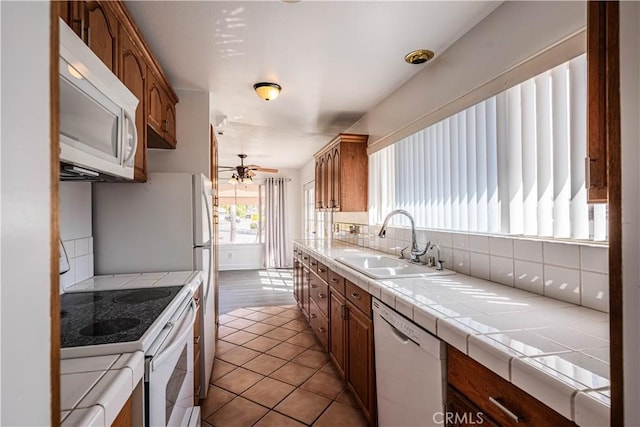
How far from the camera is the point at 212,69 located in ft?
7.70

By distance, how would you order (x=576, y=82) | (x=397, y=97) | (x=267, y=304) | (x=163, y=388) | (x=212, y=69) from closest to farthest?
(x=163, y=388) → (x=576, y=82) → (x=212, y=69) → (x=397, y=97) → (x=267, y=304)

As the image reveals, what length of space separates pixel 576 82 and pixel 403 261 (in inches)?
59.8

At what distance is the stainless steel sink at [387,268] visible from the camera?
1.90m

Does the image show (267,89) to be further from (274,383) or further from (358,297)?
(274,383)

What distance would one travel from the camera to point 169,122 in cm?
249

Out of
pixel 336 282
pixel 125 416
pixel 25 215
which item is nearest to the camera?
pixel 25 215

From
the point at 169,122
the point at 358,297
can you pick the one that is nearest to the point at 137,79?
the point at 169,122

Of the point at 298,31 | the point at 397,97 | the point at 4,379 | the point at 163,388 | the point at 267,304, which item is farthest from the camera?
the point at 267,304

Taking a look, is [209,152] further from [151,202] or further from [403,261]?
[403,261]

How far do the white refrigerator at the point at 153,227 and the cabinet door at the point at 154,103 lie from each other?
0.36 metres

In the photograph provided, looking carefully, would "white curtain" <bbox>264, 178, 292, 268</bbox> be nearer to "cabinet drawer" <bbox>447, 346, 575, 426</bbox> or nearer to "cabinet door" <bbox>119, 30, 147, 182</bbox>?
"cabinet door" <bbox>119, 30, 147, 182</bbox>

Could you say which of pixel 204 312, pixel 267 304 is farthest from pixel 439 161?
pixel 267 304

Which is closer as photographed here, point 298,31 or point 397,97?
point 298,31

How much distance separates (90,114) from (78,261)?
117cm
